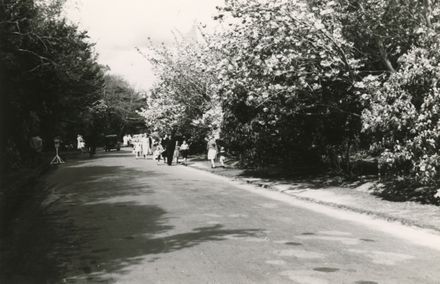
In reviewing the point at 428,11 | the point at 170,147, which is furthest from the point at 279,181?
the point at 170,147

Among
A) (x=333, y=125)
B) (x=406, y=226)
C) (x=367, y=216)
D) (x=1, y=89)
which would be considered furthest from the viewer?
(x=1, y=89)

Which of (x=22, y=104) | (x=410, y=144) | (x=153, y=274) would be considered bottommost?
(x=153, y=274)

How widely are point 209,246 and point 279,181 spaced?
11101 millimetres

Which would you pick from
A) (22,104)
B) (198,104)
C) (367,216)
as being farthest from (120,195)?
(198,104)

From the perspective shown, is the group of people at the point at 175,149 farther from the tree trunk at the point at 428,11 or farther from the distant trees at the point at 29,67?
the tree trunk at the point at 428,11

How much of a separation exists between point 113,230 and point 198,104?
23190 mm

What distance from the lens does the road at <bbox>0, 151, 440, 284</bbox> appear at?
6.25 meters

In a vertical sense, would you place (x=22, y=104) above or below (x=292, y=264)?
above

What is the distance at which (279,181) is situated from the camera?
18703 mm

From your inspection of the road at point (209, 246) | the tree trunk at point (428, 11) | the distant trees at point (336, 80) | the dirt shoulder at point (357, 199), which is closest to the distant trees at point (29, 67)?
the distant trees at point (336, 80)

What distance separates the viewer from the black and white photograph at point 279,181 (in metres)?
6.89

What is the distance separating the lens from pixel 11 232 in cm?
938

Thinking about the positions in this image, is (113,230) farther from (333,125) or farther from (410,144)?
(333,125)

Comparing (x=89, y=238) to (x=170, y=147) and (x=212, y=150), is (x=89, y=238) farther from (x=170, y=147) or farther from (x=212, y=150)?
(x=170, y=147)
